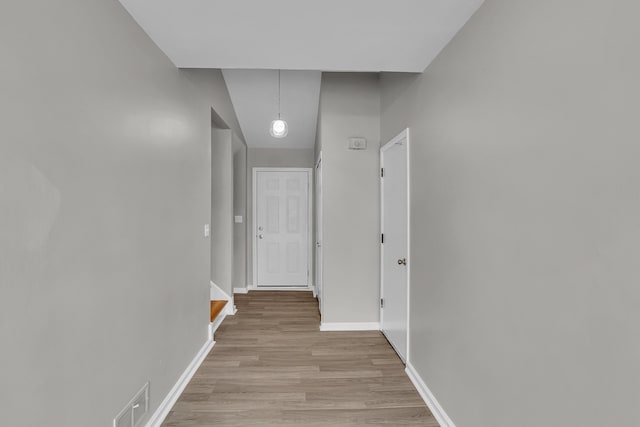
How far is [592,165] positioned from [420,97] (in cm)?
158

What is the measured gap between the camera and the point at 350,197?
3.50 m

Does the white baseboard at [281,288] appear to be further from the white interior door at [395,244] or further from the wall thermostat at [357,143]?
the wall thermostat at [357,143]

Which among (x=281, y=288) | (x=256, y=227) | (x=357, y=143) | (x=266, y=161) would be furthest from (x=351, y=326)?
(x=266, y=161)

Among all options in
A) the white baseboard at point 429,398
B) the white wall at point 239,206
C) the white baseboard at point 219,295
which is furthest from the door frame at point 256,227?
the white baseboard at point 429,398

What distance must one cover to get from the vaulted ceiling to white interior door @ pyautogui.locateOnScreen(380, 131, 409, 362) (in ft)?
2.69

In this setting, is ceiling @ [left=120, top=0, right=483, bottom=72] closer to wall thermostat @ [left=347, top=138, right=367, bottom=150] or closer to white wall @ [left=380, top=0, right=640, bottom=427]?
white wall @ [left=380, top=0, right=640, bottom=427]

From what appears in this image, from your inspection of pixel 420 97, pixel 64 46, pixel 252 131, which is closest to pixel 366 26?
pixel 420 97

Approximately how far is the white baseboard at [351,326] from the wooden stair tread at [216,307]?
1.14 meters

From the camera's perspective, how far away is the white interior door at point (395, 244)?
274 centimetres

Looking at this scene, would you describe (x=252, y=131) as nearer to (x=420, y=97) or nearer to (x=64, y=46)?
(x=420, y=97)

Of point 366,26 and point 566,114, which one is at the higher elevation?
point 366,26

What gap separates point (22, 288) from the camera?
3.41ft

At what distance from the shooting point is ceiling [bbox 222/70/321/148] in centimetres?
382

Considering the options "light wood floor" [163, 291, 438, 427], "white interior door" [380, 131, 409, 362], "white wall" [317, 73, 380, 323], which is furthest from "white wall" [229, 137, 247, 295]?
"white interior door" [380, 131, 409, 362]
